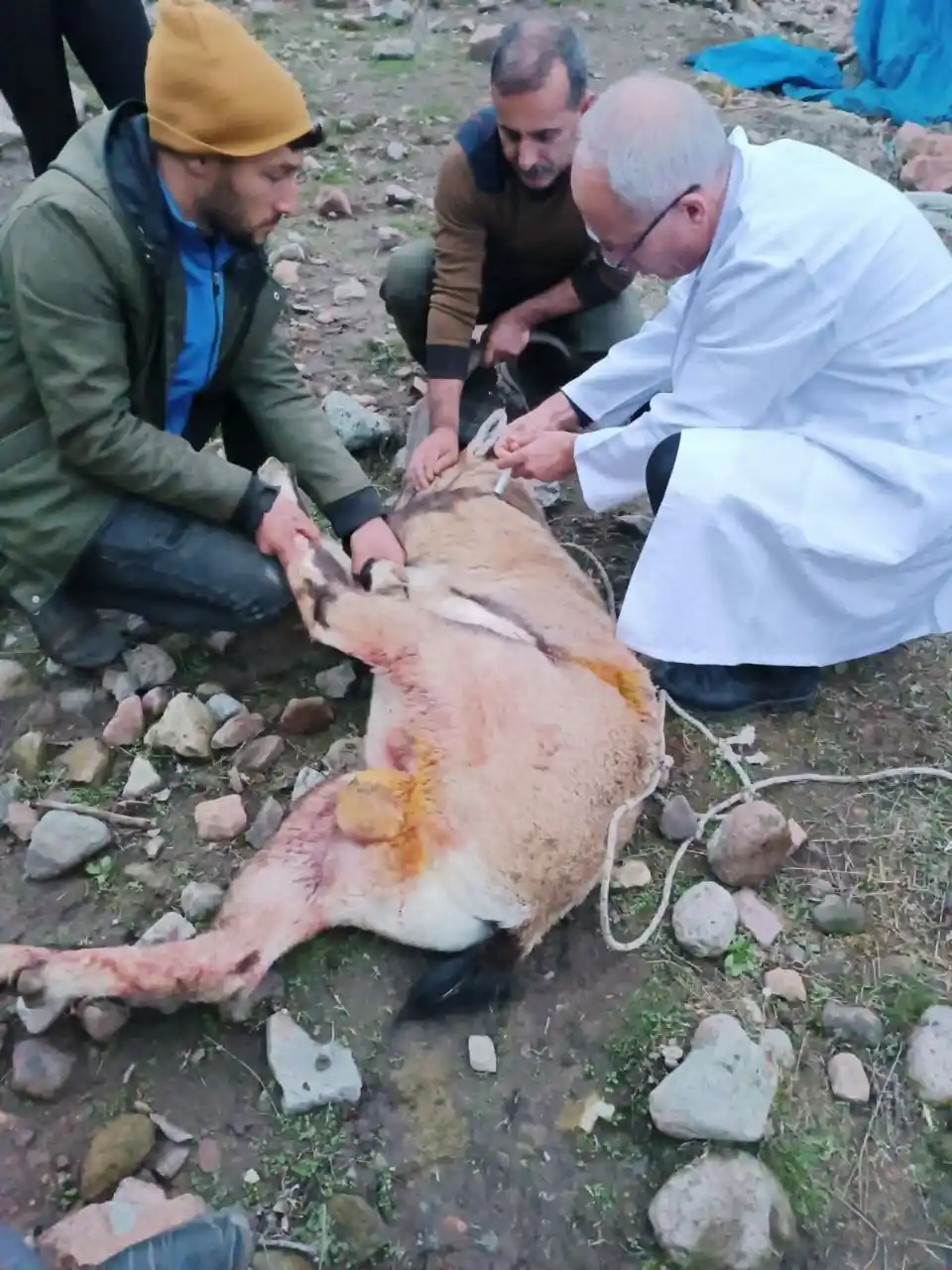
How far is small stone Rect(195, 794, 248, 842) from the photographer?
112 inches

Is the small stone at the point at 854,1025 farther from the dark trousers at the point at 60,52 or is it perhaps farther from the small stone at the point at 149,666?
the dark trousers at the point at 60,52

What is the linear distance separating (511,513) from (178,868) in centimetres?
141

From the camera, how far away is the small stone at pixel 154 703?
10.3ft

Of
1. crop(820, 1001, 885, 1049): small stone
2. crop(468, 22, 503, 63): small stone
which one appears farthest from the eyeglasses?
crop(468, 22, 503, 63): small stone

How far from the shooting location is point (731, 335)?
3.02m

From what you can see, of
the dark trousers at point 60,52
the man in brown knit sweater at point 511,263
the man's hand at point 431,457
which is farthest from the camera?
the dark trousers at point 60,52

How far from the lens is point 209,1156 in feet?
7.33

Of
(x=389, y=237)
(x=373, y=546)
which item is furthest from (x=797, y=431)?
(x=389, y=237)

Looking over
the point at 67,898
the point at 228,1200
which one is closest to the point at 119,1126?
the point at 228,1200

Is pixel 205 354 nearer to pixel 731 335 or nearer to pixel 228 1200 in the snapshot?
pixel 731 335

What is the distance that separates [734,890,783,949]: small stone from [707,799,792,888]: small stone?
46mm

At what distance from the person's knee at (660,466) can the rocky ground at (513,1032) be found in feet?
2.31

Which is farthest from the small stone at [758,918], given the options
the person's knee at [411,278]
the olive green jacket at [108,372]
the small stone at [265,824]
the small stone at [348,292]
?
the small stone at [348,292]

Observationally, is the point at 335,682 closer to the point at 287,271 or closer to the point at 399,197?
the point at 287,271
